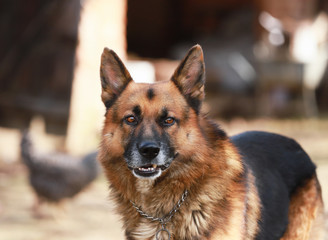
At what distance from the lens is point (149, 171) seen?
9.53 ft

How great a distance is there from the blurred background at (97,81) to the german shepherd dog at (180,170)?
88cm

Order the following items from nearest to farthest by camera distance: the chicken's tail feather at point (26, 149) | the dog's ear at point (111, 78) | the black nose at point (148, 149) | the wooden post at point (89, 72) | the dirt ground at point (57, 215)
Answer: the black nose at point (148, 149), the dog's ear at point (111, 78), the dirt ground at point (57, 215), the chicken's tail feather at point (26, 149), the wooden post at point (89, 72)

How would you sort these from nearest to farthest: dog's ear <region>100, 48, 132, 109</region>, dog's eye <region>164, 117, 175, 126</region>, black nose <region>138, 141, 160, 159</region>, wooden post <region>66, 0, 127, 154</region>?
black nose <region>138, 141, 160, 159</region>, dog's eye <region>164, 117, 175, 126</region>, dog's ear <region>100, 48, 132, 109</region>, wooden post <region>66, 0, 127, 154</region>

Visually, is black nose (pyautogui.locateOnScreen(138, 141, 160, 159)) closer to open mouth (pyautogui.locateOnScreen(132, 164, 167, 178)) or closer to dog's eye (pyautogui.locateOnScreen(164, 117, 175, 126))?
open mouth (pyautogui.locateOnScreen(132, 164, 167, 178))

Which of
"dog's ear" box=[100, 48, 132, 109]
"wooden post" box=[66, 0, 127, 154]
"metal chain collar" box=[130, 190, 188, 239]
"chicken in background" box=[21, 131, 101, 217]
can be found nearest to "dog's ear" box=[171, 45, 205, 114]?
"dog's ear" box=[100, 48, 132, 109]

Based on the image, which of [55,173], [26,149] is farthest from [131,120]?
[26,149]

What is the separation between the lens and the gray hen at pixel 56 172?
5.62 m

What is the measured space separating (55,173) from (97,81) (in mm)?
2477

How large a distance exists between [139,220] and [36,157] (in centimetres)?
317

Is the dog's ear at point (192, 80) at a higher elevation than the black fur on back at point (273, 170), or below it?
higher

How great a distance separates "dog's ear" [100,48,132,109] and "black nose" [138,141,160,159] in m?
0.52

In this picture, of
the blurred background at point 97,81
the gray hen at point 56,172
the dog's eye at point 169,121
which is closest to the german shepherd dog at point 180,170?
the dog's eye at point 169,121

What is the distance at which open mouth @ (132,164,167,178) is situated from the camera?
2900 millimetres

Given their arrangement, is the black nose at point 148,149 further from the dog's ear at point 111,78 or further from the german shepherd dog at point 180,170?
the dog's ear at point 111,78
